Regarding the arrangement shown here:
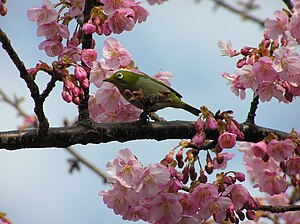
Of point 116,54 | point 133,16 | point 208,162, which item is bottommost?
point 208,162

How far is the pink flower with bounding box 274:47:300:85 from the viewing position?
11.0 feet

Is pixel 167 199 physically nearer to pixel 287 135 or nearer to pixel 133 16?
pixel 287 135

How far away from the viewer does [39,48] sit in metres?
3.37

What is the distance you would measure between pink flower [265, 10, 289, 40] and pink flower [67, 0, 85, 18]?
121 cm

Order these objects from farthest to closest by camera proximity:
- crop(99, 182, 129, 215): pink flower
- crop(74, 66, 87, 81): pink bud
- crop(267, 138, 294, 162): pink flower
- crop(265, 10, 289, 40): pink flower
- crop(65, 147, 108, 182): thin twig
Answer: crop(65, 147, 108, 182): thin twig
crop(265, 10, 289, 40): pink flower
crop(267, 138, 294, 162): pink flower
crop(99, 182, 129, 215): pink flower
crop(74, 66, 87, 81): pink bud

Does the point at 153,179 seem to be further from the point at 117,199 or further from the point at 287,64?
the point at 287,64

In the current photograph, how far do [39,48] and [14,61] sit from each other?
87cm

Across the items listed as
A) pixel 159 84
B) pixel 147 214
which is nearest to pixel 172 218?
pixel 147 214

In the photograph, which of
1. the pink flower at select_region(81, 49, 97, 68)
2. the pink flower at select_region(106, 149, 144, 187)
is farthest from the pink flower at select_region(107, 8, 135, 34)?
the pink flower at select_region(106, 149, 144, 187)

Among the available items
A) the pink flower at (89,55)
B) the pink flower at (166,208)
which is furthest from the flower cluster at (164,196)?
the pink flower at (89,55)

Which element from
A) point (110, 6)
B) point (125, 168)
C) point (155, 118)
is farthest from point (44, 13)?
point (125, 168)

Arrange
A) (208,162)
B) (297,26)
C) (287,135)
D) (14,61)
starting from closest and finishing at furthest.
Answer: (14,61) < (208,162) < (287,135) < (297,26)

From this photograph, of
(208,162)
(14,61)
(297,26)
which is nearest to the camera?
(14,61)

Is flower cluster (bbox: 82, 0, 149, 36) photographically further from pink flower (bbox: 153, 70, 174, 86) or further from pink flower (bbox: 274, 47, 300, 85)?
pink flower (bbox: 274, 47, 300, 85)
